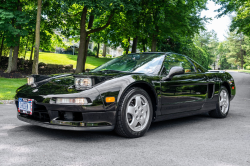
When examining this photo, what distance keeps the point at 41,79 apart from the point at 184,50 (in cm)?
3167

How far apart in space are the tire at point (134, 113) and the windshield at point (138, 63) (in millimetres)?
582

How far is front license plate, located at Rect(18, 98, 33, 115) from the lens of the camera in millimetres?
3670

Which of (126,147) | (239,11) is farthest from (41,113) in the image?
(239,11)

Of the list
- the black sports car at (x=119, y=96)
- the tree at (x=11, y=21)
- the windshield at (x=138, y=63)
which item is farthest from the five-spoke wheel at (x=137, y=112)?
the tree at (x=11, y=21)

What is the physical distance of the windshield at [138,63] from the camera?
4.42 m

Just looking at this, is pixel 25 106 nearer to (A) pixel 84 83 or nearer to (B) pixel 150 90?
(A) pixel 84 83

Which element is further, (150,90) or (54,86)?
(150,90)

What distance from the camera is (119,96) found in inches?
142

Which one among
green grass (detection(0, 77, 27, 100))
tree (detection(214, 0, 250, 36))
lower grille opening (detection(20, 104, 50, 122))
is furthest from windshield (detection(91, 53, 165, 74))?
tree (detection(214, 0, 250, 36))

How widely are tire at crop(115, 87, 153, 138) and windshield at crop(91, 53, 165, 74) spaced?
22.9 inches

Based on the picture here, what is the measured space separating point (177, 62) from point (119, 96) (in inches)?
75.1

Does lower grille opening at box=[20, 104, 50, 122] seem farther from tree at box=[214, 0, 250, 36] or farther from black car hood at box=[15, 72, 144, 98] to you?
tree at box=[214, 0, 250, 36]

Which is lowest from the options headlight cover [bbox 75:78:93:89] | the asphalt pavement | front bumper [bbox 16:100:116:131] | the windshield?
the asphalt pavement

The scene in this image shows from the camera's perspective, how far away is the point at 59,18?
67.1 ft
